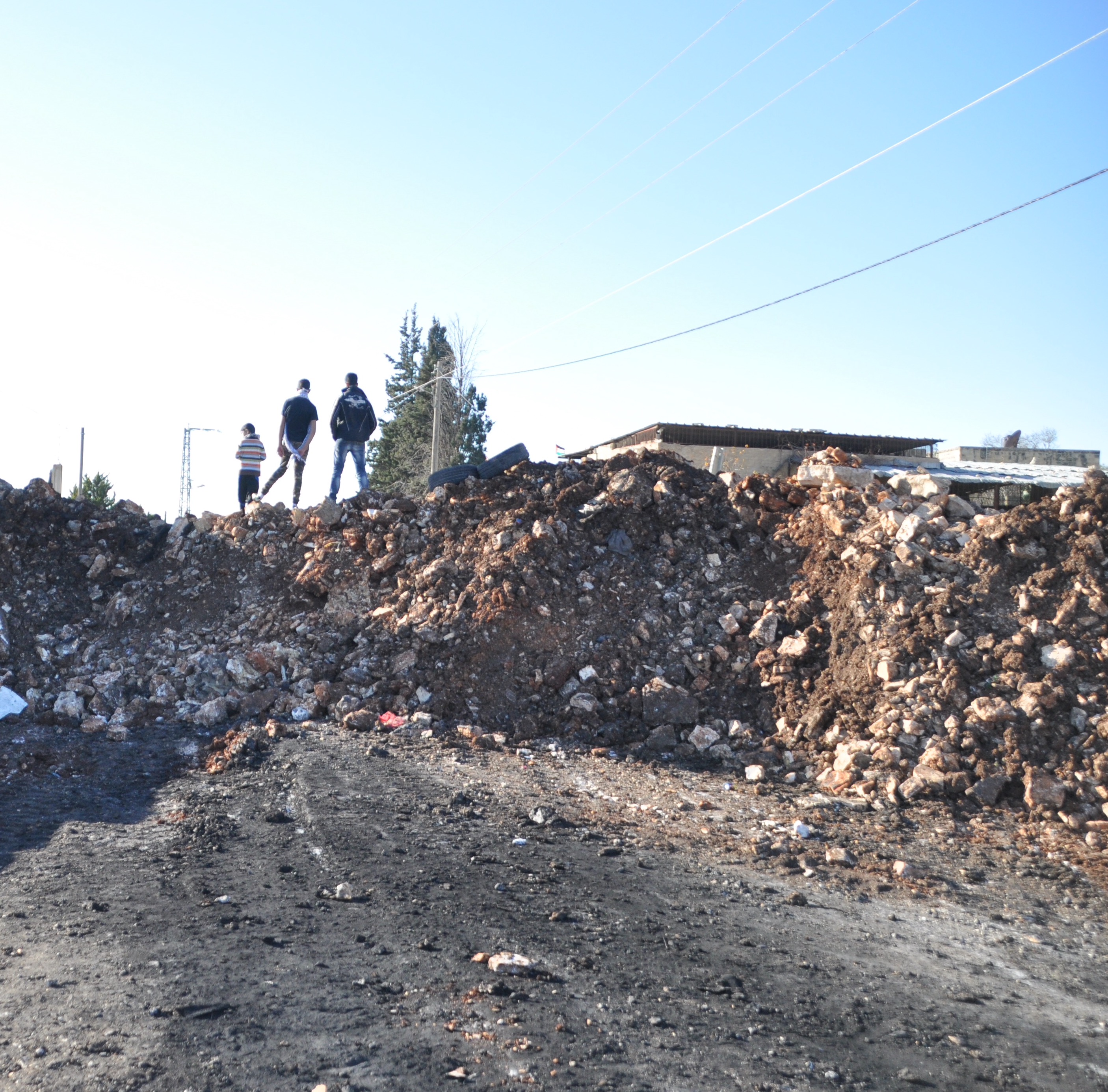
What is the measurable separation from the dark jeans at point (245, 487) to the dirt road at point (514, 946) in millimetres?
5837

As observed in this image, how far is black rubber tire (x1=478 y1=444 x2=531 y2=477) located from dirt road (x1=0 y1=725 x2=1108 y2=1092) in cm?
445

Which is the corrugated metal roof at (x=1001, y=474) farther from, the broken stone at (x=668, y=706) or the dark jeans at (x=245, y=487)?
the dark jeans at (x=245, y=487)

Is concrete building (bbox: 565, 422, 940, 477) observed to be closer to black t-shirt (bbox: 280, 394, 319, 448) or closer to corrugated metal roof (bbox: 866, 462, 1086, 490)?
corrugated metal roof (bbox: 866, 462, 1086, 490)

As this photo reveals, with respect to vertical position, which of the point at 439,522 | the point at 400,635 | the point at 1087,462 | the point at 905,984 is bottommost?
the point at 905,984

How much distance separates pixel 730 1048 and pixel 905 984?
96 cm

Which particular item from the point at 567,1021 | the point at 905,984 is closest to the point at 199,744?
the point at 567,1021

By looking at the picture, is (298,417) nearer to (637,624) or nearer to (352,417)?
(352,417)

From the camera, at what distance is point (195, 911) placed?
3820 mm

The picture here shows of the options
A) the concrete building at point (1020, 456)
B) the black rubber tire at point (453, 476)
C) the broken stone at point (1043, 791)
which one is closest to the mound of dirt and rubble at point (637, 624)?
the broken stone at point (1043, 791)

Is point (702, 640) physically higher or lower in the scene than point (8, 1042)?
higher

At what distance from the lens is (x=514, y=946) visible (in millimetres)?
3512

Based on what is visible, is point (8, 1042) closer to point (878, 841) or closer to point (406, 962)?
point (406, 962)

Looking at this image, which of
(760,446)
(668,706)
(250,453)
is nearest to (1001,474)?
(760,446)

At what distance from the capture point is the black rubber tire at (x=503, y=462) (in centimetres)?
966
